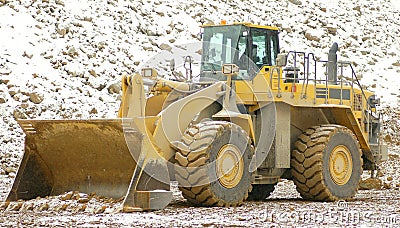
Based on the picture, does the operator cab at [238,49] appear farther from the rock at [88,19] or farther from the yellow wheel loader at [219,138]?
the rock at [88,19]

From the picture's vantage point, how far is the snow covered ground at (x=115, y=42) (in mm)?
21766

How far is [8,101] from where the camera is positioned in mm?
21250

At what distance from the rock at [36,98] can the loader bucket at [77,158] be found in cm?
939

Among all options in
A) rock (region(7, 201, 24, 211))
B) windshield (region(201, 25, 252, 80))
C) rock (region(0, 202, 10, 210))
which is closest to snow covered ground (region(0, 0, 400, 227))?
rock (region(0, 202, 10, 210))

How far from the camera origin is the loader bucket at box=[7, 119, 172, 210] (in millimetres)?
11555

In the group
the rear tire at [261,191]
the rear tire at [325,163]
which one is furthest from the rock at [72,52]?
the rear tire at [325,163]

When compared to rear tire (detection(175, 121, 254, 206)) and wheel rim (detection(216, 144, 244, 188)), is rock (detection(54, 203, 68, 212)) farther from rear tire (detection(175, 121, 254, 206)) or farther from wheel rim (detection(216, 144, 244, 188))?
wheel rim (detection(216, 144, 244, 188))

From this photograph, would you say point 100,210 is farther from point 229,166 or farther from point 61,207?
point 229,166

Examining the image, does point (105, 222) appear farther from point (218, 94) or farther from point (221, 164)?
point (218, 94)

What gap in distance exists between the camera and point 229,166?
11734 mm

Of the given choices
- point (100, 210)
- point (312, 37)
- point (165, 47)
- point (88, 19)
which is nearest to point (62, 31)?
point (88, 19)

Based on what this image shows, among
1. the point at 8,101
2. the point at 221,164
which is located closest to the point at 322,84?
the point at 221,164

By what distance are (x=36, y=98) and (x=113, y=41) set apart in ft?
17.2

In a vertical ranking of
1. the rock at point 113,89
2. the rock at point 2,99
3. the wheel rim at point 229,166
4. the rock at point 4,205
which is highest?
the rock at point 113,89
